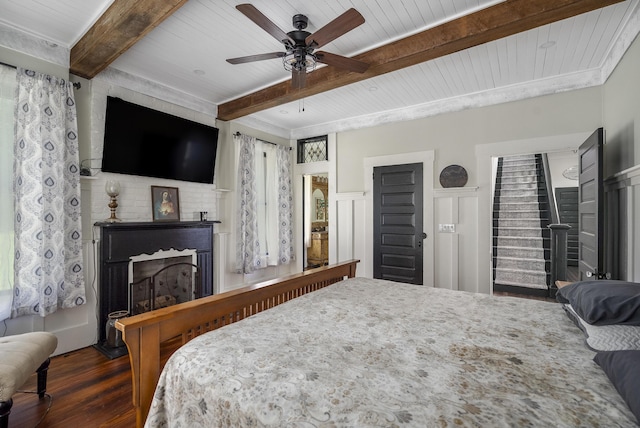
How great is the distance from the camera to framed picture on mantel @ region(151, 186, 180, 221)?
3.42 m

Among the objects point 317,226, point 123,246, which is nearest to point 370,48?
point 123,246

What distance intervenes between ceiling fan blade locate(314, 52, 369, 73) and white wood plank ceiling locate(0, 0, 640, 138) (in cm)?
26

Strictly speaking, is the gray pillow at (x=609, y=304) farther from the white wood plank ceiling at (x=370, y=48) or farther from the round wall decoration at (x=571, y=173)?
the round wall decoration at (x=571, y=173)

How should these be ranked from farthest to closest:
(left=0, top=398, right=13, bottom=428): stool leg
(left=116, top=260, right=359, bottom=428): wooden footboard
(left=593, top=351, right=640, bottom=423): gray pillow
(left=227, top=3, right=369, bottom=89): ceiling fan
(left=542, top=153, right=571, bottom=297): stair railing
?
A: (left=542, top=153, right=571, bottom=297): stair railing → (left=227, top=3, right=369, bottom=89): ceiling fan → (left=0, top=398, right=13, bottom=428): stool leg → (left=116, top=260, right=359, bottom=428): wooden footboard → (left=593, top=351, right=640, bottom=423): gray pillow

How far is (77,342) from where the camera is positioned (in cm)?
280

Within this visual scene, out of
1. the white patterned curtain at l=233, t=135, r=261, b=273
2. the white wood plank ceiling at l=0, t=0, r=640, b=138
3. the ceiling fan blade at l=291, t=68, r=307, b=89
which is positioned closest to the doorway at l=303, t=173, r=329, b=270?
the white patterned curtain at l=233, t=135, r=261, b=273

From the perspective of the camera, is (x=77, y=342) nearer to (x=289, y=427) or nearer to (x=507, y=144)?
(x=289, y=427)

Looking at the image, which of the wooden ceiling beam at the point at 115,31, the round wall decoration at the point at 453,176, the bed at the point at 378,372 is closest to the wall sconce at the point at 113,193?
the wooden ceiling beam at the point at 115,31

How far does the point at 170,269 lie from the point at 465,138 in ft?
13.1

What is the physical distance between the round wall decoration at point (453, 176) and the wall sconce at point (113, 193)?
149 inches

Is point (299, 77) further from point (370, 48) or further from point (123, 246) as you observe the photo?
point (123, 246)

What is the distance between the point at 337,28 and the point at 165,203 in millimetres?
2718

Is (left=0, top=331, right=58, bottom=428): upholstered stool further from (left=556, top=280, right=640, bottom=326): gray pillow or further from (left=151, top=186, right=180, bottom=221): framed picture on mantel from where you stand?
(left=556, top=280, right=640, bottom=326): gray pillow

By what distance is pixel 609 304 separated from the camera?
1178 millimetres
